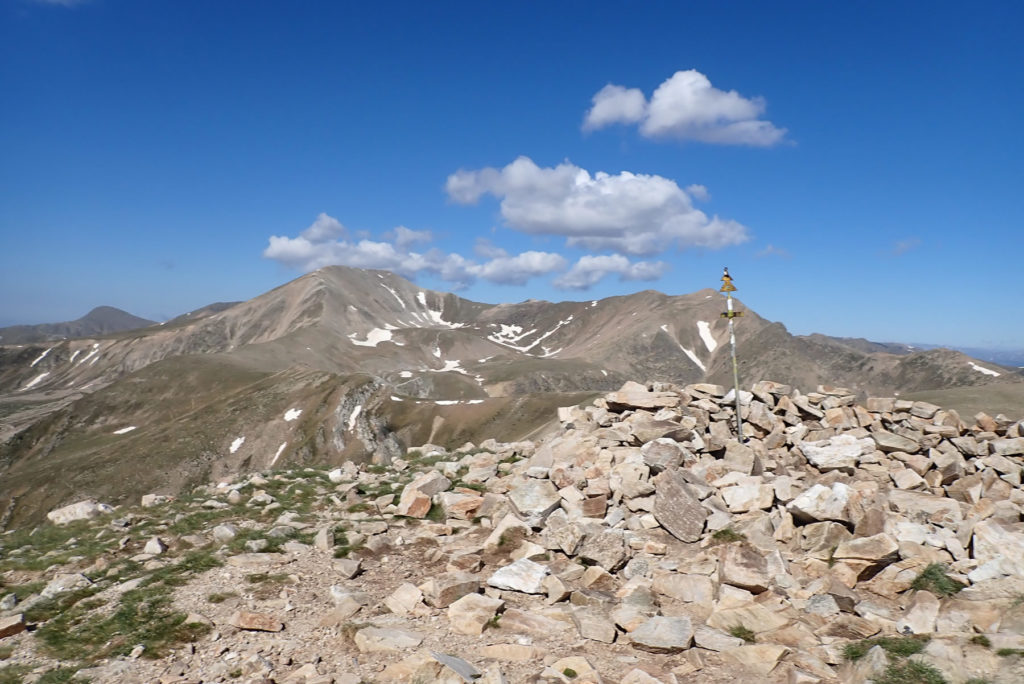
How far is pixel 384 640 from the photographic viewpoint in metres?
11.1

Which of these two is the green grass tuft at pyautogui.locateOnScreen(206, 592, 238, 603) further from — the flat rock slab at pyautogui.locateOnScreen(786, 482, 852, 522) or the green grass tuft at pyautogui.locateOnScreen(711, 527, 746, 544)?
the flat rock slab at pyautogui.locateOnScreen(786, 482, 852, 522)

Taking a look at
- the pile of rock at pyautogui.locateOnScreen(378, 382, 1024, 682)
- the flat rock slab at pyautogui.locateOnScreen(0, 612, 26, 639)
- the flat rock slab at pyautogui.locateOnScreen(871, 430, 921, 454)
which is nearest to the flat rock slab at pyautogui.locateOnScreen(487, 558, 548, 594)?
the pile of rock at pyautogui.locateOnScreen(378, 382, 1024, 682)

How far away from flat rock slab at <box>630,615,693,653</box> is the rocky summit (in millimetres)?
48

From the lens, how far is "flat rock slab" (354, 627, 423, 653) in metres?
10.9

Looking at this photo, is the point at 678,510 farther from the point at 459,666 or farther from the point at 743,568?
the point at 459,666

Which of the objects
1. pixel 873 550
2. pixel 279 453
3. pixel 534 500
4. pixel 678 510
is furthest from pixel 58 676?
pixel 279 453

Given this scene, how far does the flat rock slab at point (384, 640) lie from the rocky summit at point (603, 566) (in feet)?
0.13

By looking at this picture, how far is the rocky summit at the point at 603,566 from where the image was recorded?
34.4 feet

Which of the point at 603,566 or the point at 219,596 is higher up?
the point at 603,566

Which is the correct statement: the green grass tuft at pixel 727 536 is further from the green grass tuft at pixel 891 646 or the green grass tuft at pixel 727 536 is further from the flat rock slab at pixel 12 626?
the flat rock slab at pixel 12 626

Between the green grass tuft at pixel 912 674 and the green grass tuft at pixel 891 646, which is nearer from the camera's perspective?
the green grass tuft at pixel 912 674

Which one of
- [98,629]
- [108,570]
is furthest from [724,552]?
[108,570]

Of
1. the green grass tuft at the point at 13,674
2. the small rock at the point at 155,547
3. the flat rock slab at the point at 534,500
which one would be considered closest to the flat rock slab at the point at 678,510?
the flat rock slab at the point at 534,500

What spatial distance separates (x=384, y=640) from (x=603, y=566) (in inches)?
233
